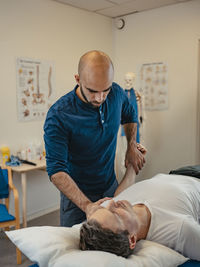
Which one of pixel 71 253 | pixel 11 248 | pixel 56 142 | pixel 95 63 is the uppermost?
pixel 95 63

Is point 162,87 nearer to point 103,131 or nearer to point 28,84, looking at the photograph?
point 28,84

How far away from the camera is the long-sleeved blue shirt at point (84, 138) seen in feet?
4.78

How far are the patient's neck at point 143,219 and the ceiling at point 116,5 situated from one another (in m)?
2.94

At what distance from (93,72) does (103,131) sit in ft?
1.22

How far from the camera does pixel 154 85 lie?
4129 millimetres

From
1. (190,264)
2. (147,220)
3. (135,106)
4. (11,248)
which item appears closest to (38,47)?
(135,106)

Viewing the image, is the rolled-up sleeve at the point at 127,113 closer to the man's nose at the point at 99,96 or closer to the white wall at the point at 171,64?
the man's nose at the point at 99,96

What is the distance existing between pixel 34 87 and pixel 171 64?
181 centimetres

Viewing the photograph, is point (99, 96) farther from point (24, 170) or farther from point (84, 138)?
point (24, 170)

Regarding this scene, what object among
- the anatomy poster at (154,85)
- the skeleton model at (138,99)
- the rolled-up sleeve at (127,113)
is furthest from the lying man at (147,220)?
the anatomy poster at (154,85)

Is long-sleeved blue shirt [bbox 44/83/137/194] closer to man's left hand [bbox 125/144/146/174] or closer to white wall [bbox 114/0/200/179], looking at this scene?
man's left hand [bbox 125/144/146/174]

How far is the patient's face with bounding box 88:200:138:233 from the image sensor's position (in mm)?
1210

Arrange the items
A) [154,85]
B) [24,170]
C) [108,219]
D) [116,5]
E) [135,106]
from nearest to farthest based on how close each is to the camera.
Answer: [108,219] < [24,170] < [135,106] < [116,5] < [154,85]

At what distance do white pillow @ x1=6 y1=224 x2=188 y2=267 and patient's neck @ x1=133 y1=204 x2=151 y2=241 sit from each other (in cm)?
5
